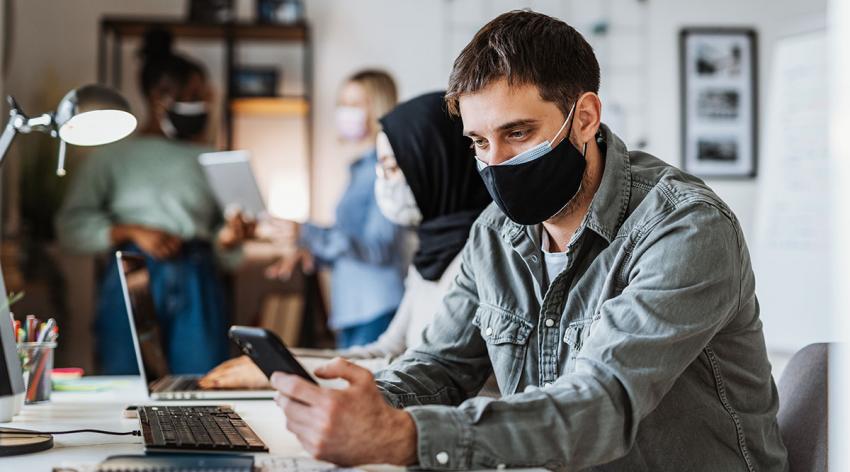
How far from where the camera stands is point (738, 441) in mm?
1329

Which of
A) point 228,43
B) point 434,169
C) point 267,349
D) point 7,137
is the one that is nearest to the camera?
point 267,349

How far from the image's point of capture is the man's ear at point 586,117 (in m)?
1.45

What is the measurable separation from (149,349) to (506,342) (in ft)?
2.62

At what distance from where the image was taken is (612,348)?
117cm

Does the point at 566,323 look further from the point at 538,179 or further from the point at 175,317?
the point at 175,317

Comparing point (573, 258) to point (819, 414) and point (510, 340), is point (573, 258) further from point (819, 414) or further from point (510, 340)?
point (819, 414)

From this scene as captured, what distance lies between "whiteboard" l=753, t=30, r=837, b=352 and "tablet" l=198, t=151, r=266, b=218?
1979 millimetres

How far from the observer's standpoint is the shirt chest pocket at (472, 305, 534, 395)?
1.49 meters

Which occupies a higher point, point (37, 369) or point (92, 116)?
point (92, 116)

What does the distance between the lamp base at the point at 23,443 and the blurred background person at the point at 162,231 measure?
249cm

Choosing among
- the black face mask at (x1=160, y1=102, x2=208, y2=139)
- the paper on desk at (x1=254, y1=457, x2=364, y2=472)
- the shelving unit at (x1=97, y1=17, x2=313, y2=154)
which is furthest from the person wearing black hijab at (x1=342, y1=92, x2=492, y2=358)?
the shelving unit at (x1=97, y1=17, x2=313, y2=154)

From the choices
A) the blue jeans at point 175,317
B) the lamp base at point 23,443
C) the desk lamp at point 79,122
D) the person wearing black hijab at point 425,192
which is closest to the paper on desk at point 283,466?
the lamp base at point 23,443

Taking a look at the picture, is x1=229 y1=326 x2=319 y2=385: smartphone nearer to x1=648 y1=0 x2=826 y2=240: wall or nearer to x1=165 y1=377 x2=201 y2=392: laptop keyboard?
x1=165 y1=377 x2=201 y2=392: laptop keyboard

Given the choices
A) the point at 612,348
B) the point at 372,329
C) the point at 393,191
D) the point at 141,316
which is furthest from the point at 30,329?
the point at 372,329
